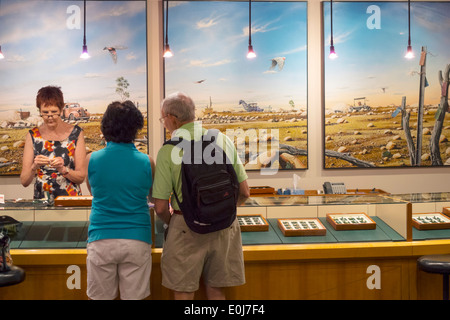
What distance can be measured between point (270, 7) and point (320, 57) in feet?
2.77

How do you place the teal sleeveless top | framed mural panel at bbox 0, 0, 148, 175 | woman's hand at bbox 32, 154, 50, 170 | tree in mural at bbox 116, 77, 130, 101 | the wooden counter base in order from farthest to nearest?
tree in mural at bbox 116, 77, 130, 101
framed mural panel at bbox 0, 0, 148, 175
woman's hand at bbox 32, 154, 50, 170
the wooden counter base
the teal sleeveless top

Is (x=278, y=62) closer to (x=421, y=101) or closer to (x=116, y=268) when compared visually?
(x=421, y=101)

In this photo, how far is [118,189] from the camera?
2061mm

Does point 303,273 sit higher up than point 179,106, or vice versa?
point 179,106

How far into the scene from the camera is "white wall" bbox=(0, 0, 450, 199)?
5195 mm

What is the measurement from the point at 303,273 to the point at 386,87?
3471mm

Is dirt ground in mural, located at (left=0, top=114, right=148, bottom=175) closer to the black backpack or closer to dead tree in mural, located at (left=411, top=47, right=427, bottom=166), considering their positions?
the black backpack

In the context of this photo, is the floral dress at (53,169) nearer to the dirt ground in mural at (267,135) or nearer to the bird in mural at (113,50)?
the bird in mural at (113,50)

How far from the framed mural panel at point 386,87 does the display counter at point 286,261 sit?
273cm

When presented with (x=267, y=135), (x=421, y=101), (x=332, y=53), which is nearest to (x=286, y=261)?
(x=267, y=135)

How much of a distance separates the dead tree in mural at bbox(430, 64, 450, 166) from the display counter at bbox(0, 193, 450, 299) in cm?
304

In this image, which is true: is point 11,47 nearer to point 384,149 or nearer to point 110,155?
point 110,155

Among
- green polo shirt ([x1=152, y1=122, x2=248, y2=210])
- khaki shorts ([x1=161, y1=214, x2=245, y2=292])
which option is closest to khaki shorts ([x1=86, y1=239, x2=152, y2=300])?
khaki shorts ([x1=161, y1=214, x2=245, y2=292])
